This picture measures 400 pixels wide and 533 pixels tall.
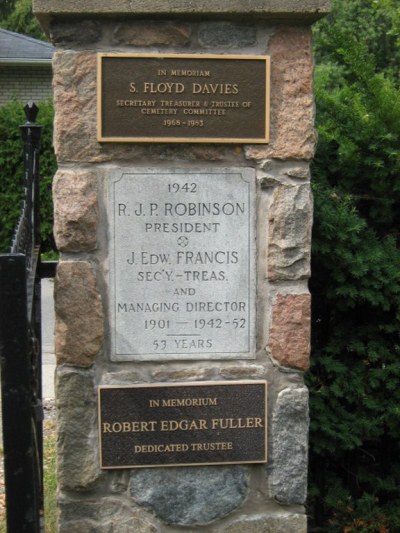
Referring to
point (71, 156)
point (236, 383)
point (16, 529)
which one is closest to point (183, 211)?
point (71, 156)

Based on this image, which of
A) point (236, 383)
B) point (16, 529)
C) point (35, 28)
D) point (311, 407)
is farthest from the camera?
point (35, 28)

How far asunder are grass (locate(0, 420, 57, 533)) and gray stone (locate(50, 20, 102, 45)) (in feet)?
6.37

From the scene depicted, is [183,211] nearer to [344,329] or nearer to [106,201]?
[106,201]

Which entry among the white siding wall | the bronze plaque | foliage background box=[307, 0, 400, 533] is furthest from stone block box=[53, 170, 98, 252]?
the white siding wall

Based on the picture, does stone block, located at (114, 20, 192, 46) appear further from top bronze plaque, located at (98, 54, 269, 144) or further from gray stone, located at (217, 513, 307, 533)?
gray stone, located at (217, 513, 307, 533)

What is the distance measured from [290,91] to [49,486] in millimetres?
2735

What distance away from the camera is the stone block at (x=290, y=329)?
10.4ft

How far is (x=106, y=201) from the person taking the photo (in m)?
3.10

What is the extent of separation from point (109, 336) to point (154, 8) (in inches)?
49.1

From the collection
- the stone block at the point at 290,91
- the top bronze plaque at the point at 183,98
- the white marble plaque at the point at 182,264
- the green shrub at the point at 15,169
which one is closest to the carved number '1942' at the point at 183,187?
the white marble plaque at the point at 182,264

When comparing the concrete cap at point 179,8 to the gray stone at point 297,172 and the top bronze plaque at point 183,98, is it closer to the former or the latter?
the top bronze plaque at point 183,98

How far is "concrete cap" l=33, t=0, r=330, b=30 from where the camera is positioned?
2.97 metres

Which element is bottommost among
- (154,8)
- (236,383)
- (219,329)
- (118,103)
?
(236,383)

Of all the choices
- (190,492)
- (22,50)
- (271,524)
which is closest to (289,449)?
(271,524)
